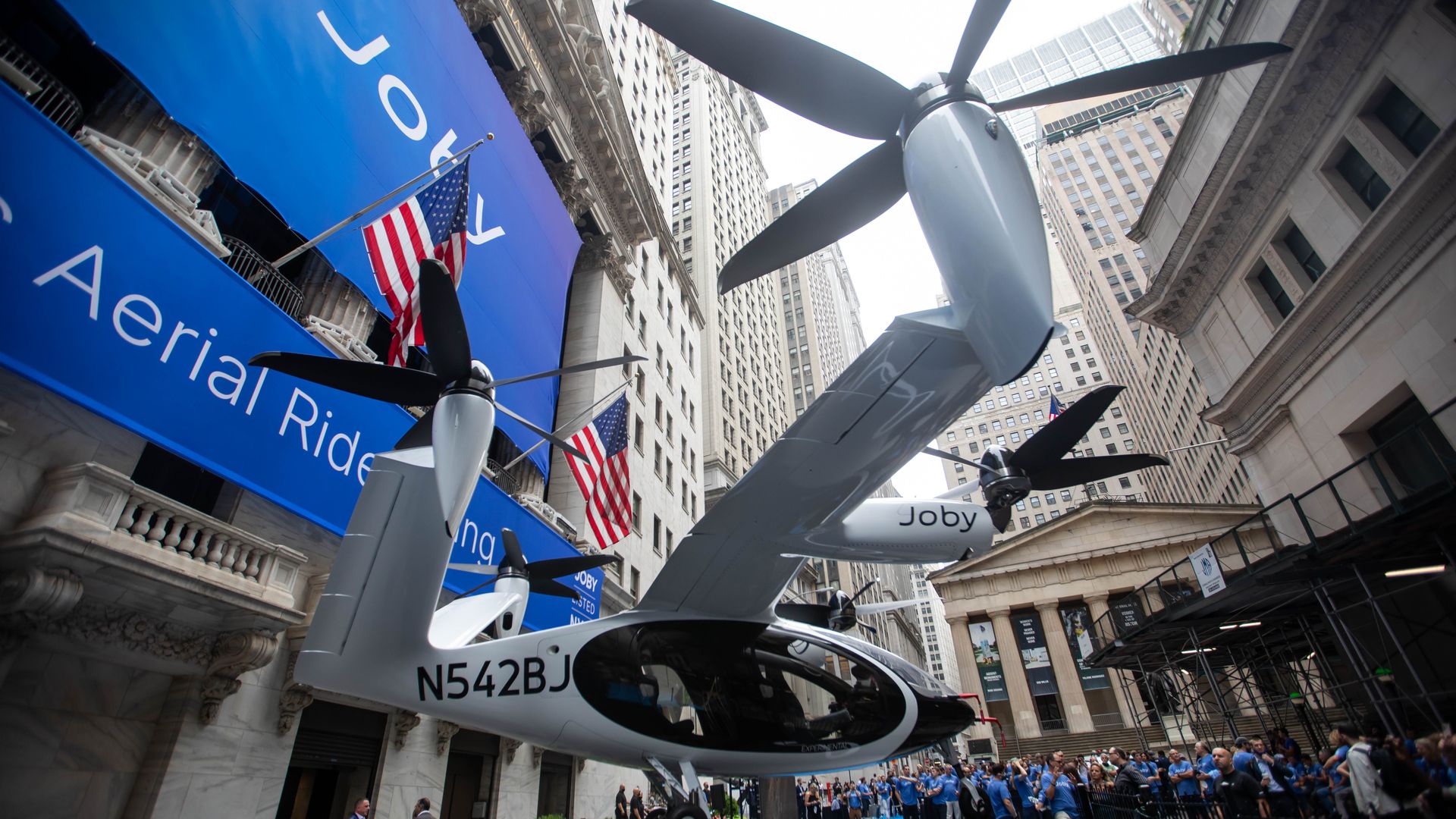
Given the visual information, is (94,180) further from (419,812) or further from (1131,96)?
(1131,96)

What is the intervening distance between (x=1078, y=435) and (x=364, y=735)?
15718 millimetres

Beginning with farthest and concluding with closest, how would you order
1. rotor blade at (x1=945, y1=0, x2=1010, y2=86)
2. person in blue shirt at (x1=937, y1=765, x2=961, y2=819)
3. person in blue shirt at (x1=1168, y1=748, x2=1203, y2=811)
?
person in blue shirt at (x1=937, y1=765, x2=961, y2=819) < person in blue shirt at (x1=1168, y1=748, x2=1203, y2=811) < rotor blade at (x1=945, y1=0, x2=1010, y2=86)

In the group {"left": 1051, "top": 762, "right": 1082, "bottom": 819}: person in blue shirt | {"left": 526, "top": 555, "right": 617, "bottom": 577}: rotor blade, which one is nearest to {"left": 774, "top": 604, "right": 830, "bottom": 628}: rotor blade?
{"left": 526, "top": 555, "right": 617, "bottom": 577}: rotor blade

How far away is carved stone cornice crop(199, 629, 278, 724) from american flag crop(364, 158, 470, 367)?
16.8 feet

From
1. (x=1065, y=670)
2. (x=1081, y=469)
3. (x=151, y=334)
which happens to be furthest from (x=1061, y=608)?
(x=151, y=334)

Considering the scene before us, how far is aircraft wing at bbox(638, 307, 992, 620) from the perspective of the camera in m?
4.66

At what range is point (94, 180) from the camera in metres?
8.87

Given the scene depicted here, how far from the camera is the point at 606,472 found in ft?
60.8

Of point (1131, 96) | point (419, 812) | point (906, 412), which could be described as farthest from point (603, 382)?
point (1131, 96)

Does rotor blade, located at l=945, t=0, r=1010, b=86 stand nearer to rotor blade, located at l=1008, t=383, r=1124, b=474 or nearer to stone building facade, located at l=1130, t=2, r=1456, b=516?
rotor blade, located at l=1008, t=383, r=1124, b=474

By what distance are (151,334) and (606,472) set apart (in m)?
10.7

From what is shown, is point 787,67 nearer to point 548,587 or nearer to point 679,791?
point 679,791

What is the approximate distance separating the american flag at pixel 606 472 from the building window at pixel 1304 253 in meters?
22.3

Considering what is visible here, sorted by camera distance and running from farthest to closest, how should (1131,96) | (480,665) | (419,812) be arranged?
1. (1131,96)
2. (419,812)
3. (480,665)
